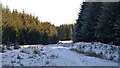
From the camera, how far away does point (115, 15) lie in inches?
1341

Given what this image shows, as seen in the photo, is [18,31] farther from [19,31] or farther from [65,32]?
[65,32]

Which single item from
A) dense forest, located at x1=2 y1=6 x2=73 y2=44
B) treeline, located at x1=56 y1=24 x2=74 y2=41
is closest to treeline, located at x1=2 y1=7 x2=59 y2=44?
dense forest, located at x1=2 y1=6 x2=73 y2=44

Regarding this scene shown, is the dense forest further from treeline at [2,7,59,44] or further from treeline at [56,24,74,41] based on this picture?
treeline at [56,24,74,41]

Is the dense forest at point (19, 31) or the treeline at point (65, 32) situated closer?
the dense forest at point (19, 31)

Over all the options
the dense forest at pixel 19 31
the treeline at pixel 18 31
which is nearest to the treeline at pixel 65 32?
the dense forest at pixel 19 31

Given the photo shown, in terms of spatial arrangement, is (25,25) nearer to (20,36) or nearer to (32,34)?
(32,34)

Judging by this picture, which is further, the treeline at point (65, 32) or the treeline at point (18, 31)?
the treeline at point (65, 32)

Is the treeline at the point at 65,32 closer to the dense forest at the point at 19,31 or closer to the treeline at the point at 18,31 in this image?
the dense forest at the point at 19,31

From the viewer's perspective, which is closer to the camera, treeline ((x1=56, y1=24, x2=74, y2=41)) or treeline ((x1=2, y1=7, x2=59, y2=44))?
treeline ((x1=2, y1=7, x2=59, y2=44))

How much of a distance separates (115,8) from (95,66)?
17.0 meters

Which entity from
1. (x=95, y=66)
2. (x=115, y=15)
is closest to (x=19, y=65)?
(x=95, y=66)

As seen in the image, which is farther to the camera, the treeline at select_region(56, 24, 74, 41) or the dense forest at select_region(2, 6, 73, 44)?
Result: the treeline at select_region(56, 24, 74, 41)

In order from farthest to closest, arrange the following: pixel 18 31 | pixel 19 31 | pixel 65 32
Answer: pixel 65 32 < pixel 19 31 < pixel 18 31

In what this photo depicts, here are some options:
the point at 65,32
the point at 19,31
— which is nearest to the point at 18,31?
the point at 19,31
